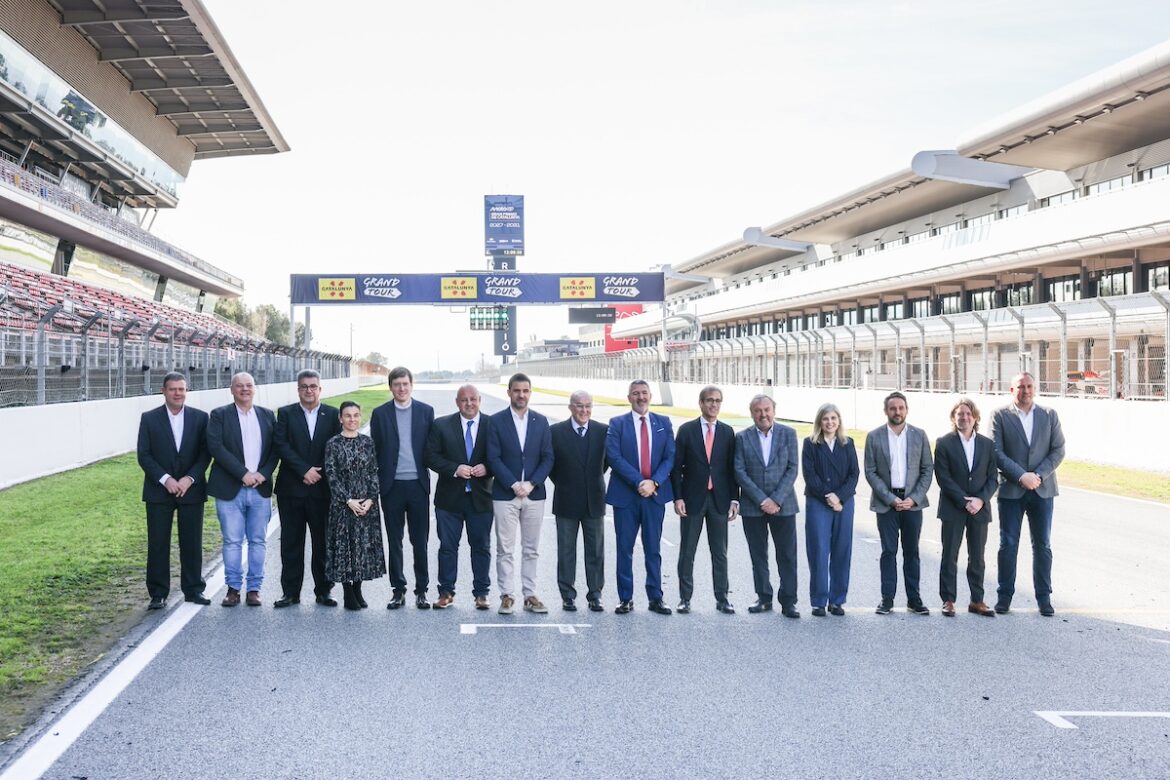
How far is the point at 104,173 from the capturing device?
48.5 metres

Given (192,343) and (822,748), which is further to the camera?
(192,343)

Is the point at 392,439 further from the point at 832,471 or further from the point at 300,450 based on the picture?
the point at 832,471

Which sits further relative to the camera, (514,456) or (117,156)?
(117,156)

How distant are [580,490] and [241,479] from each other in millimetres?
2349

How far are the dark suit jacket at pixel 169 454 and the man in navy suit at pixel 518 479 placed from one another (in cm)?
205

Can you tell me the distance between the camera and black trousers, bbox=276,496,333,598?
693 centimetres

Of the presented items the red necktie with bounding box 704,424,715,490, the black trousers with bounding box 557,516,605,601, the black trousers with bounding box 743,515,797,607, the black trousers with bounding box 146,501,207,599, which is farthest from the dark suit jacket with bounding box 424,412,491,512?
the black trousers with bounding box 743,515,797,607

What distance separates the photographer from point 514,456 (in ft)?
22.9

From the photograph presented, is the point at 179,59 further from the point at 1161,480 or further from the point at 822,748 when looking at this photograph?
the point at 822,748

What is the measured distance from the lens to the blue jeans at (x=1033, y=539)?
6777 millimetres

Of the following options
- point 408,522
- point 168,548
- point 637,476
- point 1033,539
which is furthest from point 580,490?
point 1033,539

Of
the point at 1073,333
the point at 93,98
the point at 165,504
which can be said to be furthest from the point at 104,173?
A: the point at 165,504

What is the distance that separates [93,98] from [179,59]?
3892 millimetres

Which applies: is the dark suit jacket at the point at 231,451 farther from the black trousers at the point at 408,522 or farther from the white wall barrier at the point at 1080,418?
the white wall barrier at the point at 1080,418
